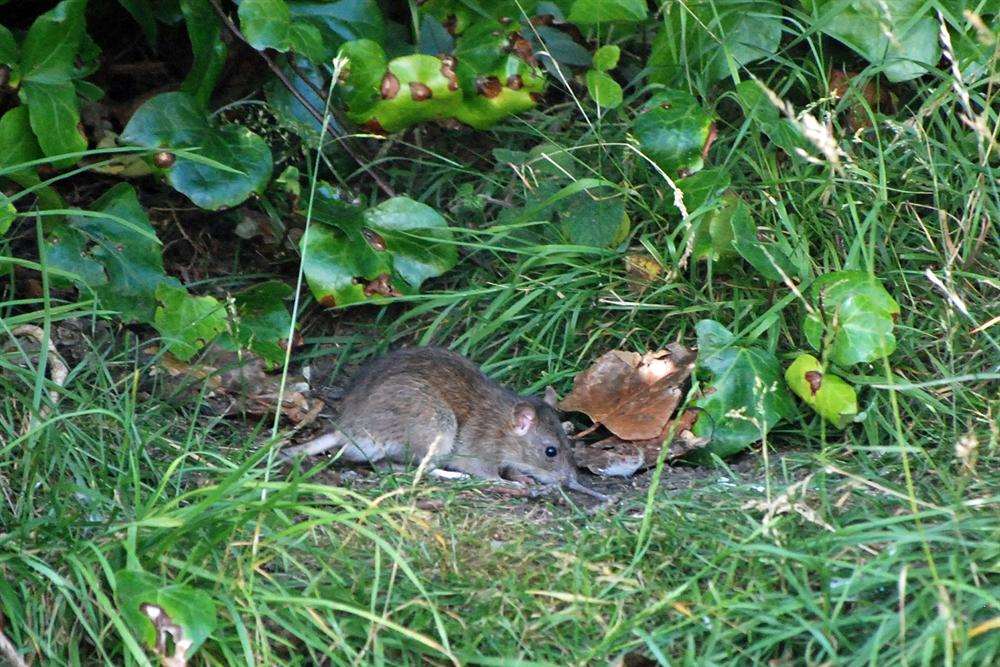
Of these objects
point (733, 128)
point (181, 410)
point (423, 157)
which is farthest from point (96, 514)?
point (733, 128)

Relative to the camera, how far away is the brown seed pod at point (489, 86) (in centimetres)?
516

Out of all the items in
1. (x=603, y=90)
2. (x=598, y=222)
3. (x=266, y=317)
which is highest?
(x=603, y=90)

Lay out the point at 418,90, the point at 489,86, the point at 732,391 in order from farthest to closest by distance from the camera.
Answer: the point at 489,86 → the point at 418,90 → the point at 732,391

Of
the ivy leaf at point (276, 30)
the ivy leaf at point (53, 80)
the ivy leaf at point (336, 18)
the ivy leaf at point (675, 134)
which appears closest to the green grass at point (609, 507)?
the ivy leaf at point (675, 134)

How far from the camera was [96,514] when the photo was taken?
141 inches

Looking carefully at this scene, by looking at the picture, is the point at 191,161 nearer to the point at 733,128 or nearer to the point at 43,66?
the point at 43,66

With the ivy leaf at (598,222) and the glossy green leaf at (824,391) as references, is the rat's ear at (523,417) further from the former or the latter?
the glossy green leaf at (824,391)

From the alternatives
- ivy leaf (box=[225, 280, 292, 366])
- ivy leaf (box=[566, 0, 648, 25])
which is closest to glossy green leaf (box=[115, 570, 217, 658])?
ivy leaf (box=[225, 280, 292, 366])

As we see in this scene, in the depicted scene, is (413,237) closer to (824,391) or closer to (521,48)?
(521,48)

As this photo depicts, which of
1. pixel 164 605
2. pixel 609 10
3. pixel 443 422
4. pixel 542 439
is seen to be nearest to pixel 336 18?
pixel 609 10

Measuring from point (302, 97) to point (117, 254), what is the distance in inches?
38.4

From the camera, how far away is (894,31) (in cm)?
501

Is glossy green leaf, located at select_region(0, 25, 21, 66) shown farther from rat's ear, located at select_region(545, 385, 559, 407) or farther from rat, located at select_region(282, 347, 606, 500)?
rat's ear, located at select_region(545, 385, 559, 407)

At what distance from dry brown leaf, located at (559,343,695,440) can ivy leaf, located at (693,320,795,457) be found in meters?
0.12
